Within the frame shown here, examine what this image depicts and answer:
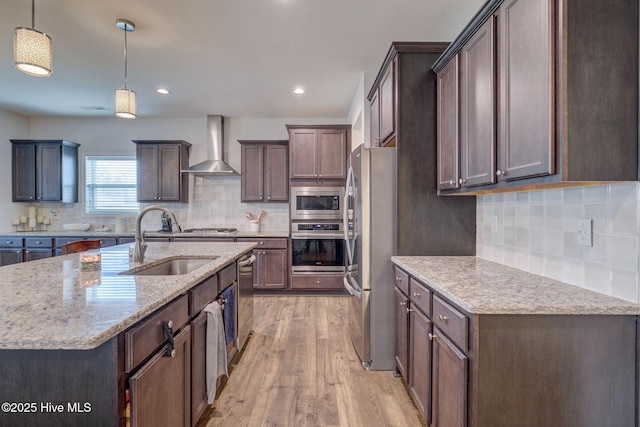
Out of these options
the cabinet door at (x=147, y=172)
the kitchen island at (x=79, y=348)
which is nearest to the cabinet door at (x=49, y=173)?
the cabinet door at (x=147, y=172)

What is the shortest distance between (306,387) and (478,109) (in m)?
2.11

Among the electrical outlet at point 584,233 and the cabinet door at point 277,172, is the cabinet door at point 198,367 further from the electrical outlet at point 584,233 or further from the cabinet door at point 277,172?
the cabinet door at point 277,172

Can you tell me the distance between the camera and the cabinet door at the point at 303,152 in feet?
15.7

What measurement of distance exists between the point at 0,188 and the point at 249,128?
3693 mm

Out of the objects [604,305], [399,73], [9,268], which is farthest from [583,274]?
[9,268]

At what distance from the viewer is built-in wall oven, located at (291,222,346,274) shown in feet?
15.3

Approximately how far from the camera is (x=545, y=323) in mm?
1237

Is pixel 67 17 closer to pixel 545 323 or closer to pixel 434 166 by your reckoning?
pixel 434 166

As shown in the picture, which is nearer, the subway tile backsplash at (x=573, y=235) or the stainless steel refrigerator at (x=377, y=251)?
the subway tile backsplash at (x=573, y=235)

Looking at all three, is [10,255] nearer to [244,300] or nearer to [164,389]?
[244,300]

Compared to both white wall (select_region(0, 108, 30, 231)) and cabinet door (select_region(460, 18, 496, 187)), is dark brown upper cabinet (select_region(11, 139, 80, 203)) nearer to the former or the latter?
white wall (select_region(0, 108, 30, 231))

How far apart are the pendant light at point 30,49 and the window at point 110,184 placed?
3697mm

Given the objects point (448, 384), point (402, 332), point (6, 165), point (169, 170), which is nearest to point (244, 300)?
point (402, 332)

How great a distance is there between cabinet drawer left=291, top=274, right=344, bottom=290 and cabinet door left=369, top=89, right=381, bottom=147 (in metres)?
2.11
